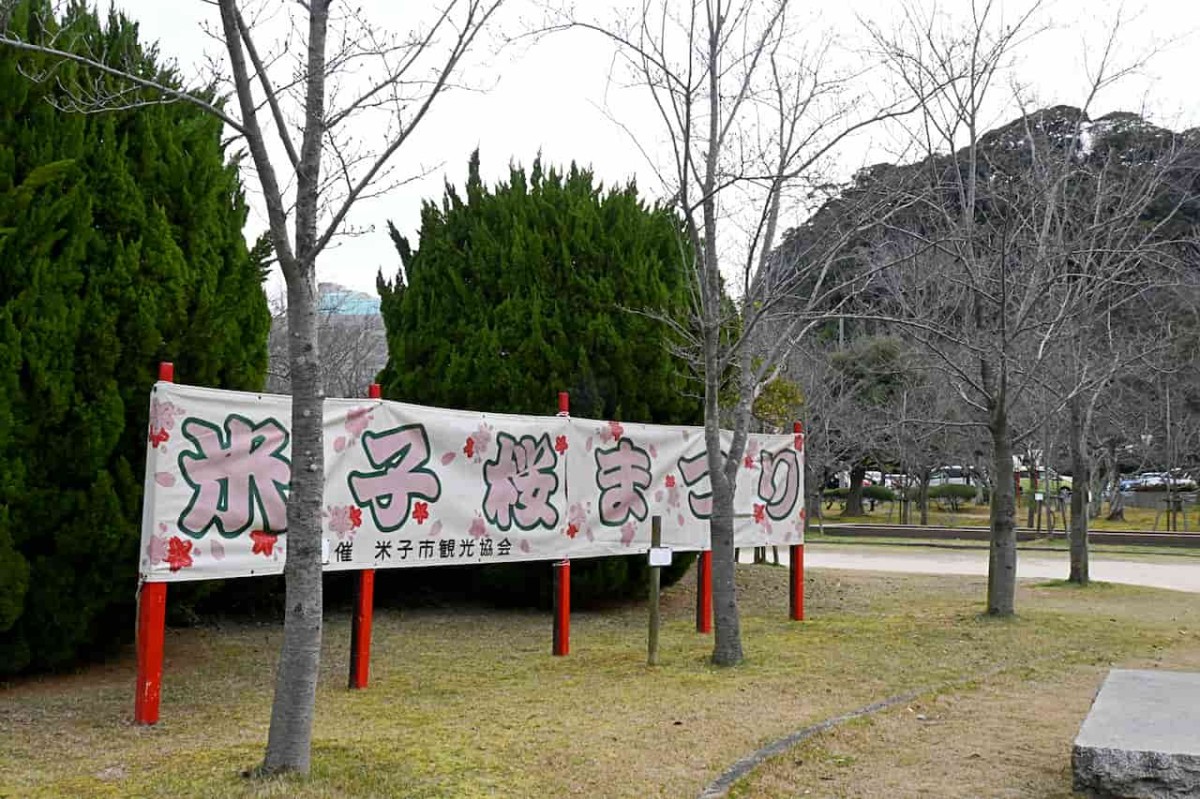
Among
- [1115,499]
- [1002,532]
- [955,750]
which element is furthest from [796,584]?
[1115,499]

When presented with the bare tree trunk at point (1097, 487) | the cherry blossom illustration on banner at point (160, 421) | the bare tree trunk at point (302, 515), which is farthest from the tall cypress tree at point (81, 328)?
the bare tree trunk at point (1097, 487)

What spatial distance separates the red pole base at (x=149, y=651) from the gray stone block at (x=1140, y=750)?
4.58m

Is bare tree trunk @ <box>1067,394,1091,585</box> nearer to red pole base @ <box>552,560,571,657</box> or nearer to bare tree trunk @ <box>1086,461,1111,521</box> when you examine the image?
red pole base @ <box>552,560,571,657</box>

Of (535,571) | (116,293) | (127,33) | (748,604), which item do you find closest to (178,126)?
(127,33)

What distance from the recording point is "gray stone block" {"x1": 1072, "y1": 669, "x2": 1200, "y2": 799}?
13.6 ft

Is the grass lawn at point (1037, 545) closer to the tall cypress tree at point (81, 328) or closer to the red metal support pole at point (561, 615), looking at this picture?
the red metal support pole at point (561, 615)

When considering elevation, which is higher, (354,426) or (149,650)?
(354,426)

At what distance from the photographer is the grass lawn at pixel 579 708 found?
4805 mm

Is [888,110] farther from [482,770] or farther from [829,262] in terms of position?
[482,770]

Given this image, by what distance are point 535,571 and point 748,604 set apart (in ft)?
8.75

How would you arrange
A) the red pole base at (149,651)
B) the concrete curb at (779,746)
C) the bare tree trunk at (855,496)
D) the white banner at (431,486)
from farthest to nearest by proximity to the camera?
the bare tree trunk at (855,496) < the white banner at (431,486) < the red pole base at (149,651) < the concrete curb at (779,746)

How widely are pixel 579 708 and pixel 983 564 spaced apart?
15.5m

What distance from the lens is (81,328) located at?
255 inches

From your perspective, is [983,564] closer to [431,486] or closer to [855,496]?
[431,486]
